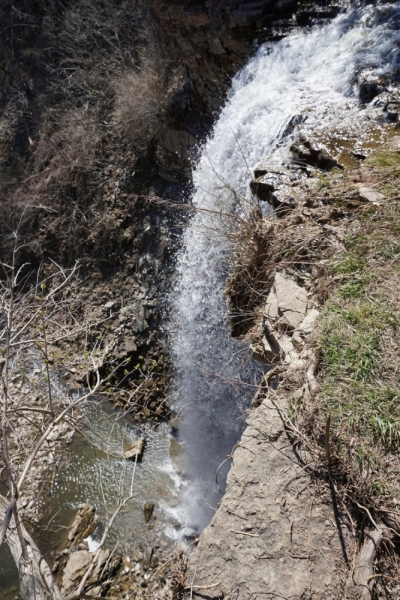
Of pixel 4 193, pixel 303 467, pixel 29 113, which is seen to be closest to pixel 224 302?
pixel 303 467

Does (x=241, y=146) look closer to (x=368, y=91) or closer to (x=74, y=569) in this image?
(x=368, y=91)

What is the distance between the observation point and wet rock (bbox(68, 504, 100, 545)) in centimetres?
517

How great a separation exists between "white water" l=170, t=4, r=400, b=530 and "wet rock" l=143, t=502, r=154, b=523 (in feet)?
1.07

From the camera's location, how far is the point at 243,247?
3752mm

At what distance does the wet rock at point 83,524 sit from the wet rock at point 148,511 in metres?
0.61

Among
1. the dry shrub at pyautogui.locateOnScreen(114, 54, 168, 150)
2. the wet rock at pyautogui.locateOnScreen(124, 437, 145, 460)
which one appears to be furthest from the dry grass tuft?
the dry shrub at pyautogui.locateOnScreen(114, 54, 168, 150)

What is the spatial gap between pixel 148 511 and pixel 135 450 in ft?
2.64

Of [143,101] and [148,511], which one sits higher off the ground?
[143,101]

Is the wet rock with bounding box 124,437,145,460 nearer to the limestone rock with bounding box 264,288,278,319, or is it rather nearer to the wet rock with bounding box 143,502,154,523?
the wet rock with bounding box 143,502,154,523

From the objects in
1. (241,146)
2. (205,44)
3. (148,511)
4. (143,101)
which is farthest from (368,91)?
(148,511)

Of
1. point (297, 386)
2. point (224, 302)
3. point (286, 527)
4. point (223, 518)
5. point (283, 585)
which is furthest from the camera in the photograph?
point (224, 302)

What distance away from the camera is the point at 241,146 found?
562 cm

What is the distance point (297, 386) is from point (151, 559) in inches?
132

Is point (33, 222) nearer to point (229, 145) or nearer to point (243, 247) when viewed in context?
point (229, 145)
